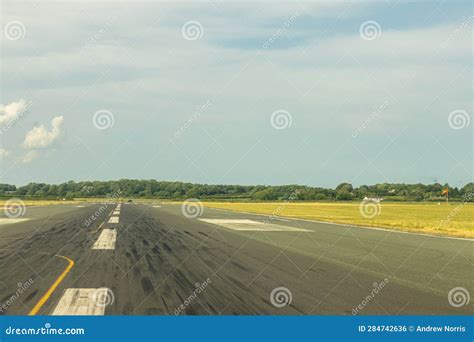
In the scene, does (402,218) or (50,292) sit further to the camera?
(402,218)

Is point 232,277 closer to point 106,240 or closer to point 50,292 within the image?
point 50,292

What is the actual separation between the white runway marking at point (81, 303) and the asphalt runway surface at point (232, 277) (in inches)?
0.9

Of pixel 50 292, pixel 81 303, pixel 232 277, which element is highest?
pixel 232 277

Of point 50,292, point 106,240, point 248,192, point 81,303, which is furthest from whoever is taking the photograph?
point 248,192

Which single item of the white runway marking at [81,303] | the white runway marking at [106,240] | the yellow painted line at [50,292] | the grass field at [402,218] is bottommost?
the yellow painted line at [50,292]

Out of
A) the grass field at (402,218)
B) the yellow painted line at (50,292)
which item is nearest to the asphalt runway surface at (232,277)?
the yellow painted line at (50,292)

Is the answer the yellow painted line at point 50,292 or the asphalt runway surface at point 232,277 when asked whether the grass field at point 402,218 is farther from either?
the yellow painted line at point 50,292

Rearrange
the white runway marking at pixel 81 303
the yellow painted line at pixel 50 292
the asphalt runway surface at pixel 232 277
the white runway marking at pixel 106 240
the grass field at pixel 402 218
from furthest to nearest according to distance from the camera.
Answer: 1. the grass field at pixel 402 218
2. the white runway marking at pixel 106 240
3. the asphalt runway surface at pixel 232 277
4. the yellow painted line at pixel 50 292
5. the white runway marking at pixel 81 303

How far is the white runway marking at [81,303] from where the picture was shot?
1050 cm

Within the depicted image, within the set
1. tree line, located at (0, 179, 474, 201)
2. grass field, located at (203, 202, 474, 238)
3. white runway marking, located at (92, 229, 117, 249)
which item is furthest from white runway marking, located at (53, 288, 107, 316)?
tree line, located at (0, 179, 474, 201)

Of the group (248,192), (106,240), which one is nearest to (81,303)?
(106,240)

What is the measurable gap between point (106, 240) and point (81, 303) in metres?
16.3

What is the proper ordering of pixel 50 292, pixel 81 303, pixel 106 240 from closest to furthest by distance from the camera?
pixel 81 303 → pixel 50 292 → pixel 106 240

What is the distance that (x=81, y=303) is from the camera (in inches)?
450
